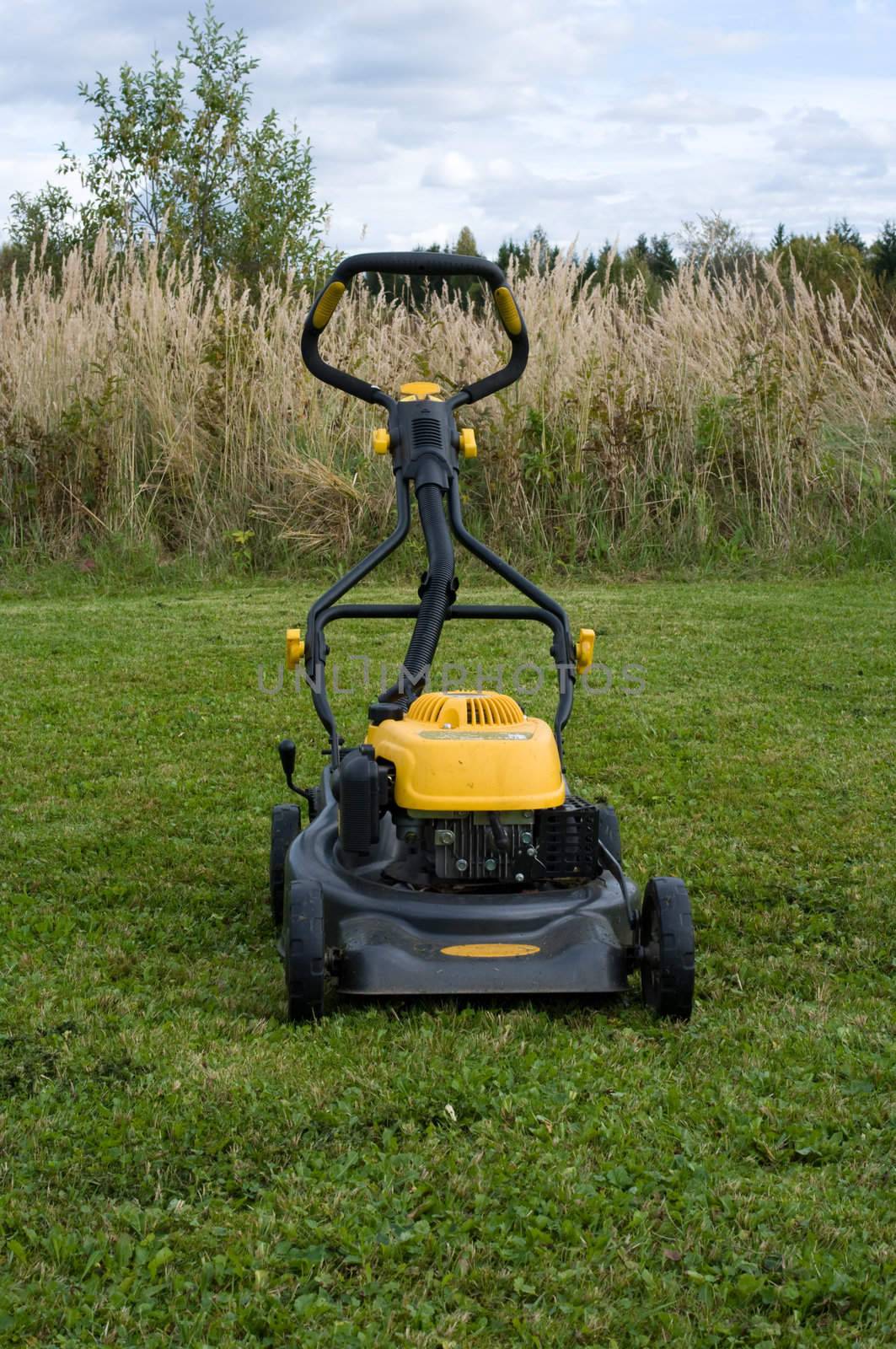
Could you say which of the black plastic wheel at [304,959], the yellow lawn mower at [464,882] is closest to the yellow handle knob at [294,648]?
the yellow lawn mower at [464,882]

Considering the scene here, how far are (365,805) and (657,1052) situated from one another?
2.32 ft

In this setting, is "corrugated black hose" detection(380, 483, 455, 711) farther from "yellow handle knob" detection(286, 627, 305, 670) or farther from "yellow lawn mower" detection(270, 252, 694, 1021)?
"yellow handle knob" detection(286, 627, 305, 670)

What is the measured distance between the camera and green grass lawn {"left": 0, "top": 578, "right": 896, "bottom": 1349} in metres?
1.80

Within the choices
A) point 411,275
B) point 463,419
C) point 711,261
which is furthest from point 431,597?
point 711,261

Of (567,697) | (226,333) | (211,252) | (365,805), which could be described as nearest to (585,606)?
(226,333)

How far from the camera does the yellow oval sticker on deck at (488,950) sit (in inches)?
104

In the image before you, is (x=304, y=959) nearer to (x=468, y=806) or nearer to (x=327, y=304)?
(x=468, y=806)

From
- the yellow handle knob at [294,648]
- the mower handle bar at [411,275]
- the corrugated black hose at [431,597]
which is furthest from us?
the mower handle bar at [411,275]

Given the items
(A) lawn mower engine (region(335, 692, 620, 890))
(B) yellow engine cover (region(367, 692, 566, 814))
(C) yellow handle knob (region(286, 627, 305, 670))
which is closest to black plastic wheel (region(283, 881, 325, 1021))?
(A) lawn mower engine (region(335, 692, 620, 890))

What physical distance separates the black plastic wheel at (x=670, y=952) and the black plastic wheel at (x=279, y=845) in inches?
37.3

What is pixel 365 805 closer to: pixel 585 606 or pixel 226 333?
pixel 585 606

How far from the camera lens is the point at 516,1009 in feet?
8.80

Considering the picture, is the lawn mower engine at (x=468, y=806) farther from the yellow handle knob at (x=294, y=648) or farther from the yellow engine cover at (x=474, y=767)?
the yellow handle knob at (x=294, y=648)

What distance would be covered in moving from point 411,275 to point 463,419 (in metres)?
5.62
